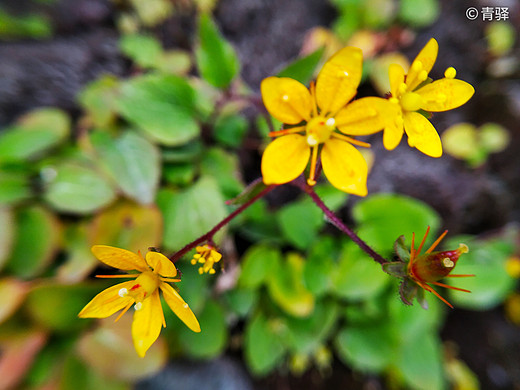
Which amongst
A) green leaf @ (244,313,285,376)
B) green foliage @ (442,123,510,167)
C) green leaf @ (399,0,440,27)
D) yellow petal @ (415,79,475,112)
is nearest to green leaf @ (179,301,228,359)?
green leaf @ (244,313,285,376)

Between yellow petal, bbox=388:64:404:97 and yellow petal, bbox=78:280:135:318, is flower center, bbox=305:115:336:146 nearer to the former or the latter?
yellow petal, bbox=388:64:404:97

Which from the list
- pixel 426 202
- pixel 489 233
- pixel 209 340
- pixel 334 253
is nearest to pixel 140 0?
pixel 334 253

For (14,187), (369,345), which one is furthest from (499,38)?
(14,187)

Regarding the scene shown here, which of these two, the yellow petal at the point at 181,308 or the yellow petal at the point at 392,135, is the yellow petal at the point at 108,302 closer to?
the yellow petal at the point at 181,308

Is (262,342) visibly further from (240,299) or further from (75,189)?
(75,189)

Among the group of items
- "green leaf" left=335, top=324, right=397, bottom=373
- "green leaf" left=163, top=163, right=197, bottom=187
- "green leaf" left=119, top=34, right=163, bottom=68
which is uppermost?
"green leaf" left=119, top=34, right=163, bottom=68

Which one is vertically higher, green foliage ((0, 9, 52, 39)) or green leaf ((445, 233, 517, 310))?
green foliage ((0, 9, 52, 39))

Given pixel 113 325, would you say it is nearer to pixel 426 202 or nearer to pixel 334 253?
pixel 334 253
